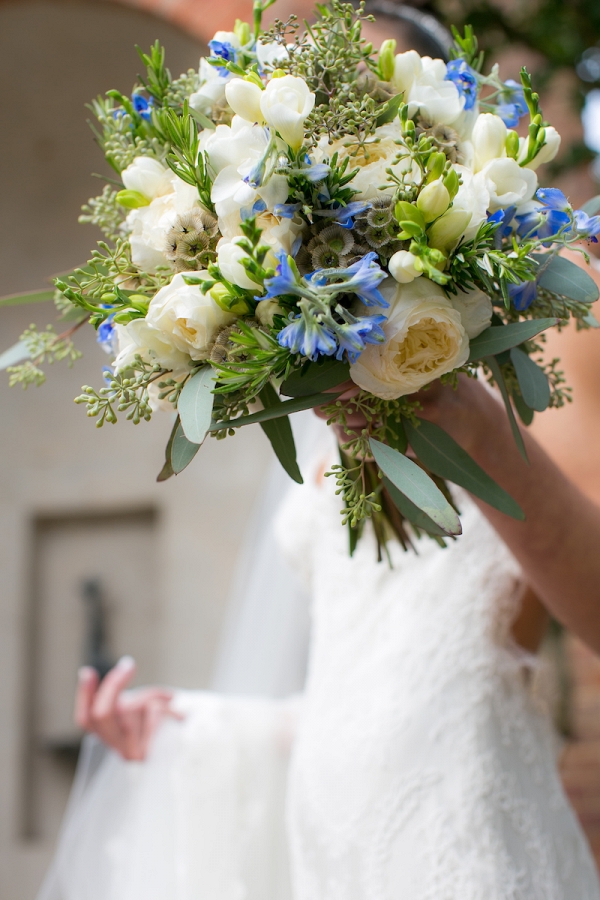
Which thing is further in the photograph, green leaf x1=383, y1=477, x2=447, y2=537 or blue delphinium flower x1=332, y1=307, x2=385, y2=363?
green leaf x1=383, y1=477, x2=447, y2=537

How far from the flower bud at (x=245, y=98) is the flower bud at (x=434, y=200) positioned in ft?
0.43

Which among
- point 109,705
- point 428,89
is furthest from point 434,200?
point 109,705

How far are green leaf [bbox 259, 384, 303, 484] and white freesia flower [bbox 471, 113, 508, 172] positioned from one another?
0.76ft

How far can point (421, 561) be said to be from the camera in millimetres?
1034

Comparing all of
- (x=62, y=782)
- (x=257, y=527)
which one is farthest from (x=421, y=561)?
(x=62, y=782)

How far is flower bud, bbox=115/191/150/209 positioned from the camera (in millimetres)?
632

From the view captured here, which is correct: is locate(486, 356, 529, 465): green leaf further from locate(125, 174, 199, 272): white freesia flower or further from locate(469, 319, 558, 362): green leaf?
locate(125, 174, 199, 272): white freesia flower

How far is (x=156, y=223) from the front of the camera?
Answer: 23.8 inches

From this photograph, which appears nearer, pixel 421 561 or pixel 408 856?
pixel 408 856

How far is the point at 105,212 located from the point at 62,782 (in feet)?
8.60

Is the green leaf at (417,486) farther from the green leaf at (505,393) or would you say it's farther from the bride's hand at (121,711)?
the bride's hand at (121,711)

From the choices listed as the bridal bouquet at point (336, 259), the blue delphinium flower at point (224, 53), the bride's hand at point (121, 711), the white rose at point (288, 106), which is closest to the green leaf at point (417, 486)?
the bridal bouquet at point (336, 259)

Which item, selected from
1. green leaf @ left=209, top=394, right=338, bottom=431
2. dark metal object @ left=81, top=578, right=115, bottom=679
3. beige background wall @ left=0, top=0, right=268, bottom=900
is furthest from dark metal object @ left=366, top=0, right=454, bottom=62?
dark metal object @ left=81, top=578, right=115, bottom=679

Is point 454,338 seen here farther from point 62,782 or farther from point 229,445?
point 62,782
